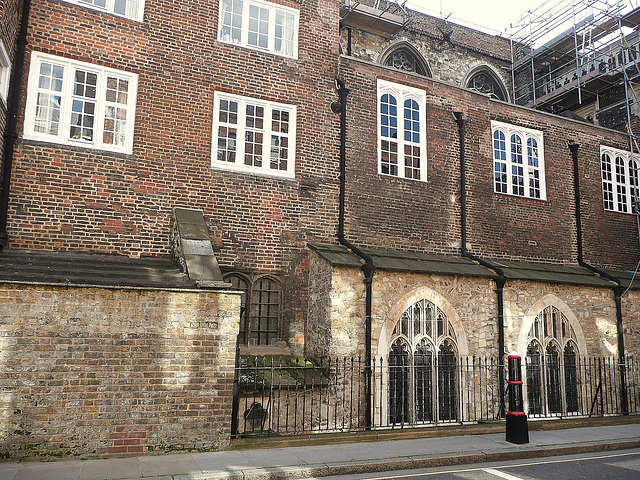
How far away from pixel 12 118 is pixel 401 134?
9257 mm

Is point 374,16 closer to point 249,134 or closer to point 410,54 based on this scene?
point 410,54

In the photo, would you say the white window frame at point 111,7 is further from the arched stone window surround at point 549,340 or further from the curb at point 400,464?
the arched stone window surround at point 549,340

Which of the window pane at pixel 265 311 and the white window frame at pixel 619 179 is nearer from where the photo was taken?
the window pane at pixel 265 311

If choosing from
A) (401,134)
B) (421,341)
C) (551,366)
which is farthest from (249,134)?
(551,366)

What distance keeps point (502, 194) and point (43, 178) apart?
12036 millimetres

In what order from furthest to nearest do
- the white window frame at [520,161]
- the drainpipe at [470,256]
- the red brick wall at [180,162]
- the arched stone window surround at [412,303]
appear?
the white window frame at [520,161] < the drainpipe at [470,256] < the arched stone window surround at [412,303] < the red brick wall at [180,162]

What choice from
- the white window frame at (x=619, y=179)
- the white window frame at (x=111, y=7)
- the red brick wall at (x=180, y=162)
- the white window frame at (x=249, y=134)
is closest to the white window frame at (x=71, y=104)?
the red brick wall at (x=180, y=162)

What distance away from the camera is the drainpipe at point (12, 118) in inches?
382

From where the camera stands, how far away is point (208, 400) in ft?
26.5

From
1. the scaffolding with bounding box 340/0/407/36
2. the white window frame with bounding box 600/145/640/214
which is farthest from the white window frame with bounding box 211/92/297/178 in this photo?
the white window frame with bounding box 600/145/640/214

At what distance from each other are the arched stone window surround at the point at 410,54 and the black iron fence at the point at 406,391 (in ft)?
42.4

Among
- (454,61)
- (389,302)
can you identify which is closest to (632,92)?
(454,61)

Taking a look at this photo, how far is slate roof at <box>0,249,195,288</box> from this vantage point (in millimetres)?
7688

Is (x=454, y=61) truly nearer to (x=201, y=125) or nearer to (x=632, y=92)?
(x=632, y=92)
